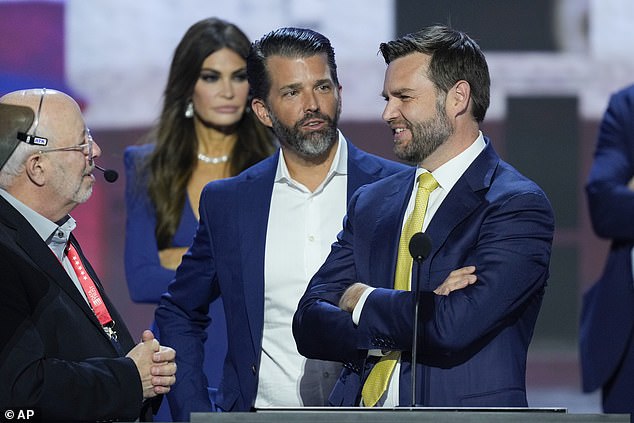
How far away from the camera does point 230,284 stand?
395 centimetres

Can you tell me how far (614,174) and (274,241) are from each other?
165 centimetres

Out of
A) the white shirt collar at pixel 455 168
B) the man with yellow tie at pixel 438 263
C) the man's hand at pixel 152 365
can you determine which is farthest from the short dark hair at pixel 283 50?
the man's hand at pixel 152 365

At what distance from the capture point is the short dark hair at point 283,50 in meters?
4.08

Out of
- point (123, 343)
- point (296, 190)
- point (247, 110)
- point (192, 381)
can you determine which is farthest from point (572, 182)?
point (123, 343)

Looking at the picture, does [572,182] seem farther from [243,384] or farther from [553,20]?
[243,384]

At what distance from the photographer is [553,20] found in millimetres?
6008

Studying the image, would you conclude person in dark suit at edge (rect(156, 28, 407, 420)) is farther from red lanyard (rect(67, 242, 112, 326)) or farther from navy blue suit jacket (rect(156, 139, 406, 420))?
red lanyard (rect(67, 242, 112, 326))

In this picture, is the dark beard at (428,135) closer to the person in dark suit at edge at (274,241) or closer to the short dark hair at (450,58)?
the short dark hair at (450,58)

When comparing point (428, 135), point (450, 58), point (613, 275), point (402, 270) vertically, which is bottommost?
point (613, 275)

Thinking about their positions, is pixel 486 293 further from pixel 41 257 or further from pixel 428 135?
pixel 41 257

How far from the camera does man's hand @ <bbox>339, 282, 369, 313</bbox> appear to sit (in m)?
3.34

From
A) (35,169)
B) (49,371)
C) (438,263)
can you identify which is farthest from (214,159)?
(49,371)

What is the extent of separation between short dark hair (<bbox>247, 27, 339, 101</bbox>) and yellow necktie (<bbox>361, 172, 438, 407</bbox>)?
0.79 m

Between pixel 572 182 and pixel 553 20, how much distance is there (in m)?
0.77
